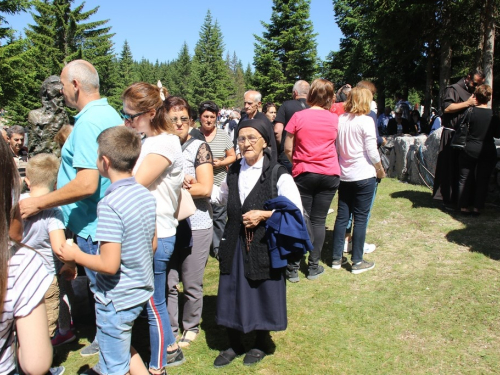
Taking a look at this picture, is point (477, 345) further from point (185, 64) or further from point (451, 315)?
point (185, 64)

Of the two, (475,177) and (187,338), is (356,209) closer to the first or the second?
(187,338)

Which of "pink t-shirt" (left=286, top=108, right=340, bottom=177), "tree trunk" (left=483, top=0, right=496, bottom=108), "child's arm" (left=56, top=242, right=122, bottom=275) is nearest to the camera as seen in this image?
"child's arm" (left=56, top=242, right=122, bottom=275)

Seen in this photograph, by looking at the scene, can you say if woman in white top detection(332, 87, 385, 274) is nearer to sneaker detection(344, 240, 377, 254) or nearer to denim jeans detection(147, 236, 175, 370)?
sneaker detection(344, 240, 377, 254)

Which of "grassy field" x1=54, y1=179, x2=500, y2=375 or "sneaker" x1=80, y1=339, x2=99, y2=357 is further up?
"grassy field" x1=54, y1=179, x2=500, y2=375

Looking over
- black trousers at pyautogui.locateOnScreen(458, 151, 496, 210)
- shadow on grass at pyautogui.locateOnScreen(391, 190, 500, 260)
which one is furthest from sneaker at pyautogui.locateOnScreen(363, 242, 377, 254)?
black trousers at pyautogui.locateOnScreen(458, 151, 496, 210)

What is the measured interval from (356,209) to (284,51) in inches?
1411

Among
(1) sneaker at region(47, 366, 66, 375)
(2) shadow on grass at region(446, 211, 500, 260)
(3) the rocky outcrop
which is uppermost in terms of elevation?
(3) the rocky outcrop

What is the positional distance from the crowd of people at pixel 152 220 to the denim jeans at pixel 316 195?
2 centimetres

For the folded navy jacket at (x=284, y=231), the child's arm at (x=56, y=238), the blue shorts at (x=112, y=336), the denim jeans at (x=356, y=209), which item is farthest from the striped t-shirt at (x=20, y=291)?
the denim jeans at (x=356, y=209)

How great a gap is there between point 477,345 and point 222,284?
7.34 feet

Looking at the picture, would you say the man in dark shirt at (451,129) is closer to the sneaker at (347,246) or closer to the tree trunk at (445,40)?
the sneaker at (347,246)

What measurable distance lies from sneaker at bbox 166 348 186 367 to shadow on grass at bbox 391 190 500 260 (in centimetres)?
402

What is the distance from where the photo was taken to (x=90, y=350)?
135 inches

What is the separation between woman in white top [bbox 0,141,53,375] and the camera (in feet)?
4.36
